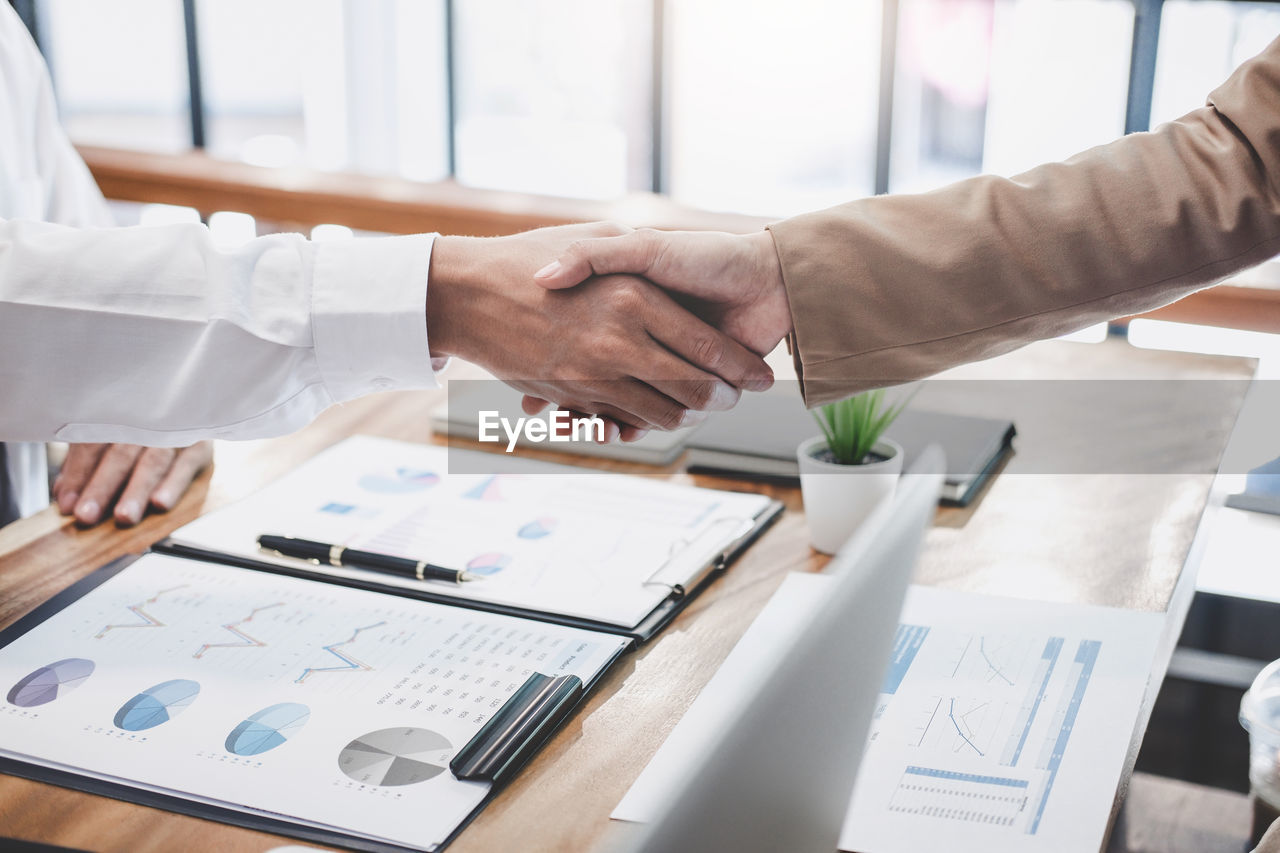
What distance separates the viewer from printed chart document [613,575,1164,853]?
74 cm

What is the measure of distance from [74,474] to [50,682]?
1.25 feet

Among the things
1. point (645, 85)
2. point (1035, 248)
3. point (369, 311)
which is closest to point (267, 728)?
point (369, 311)

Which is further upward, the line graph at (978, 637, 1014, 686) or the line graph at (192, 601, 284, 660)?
the line graph at (192, 601, 284, 660)

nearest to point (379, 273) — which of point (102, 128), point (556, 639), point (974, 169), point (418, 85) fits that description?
point (556, 639)

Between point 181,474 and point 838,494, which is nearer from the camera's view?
point 838,494

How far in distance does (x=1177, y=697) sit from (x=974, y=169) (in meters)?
3.20

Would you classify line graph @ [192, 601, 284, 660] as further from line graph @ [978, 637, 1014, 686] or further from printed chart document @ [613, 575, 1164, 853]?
line graph @ [978, 637, 1014, 686]

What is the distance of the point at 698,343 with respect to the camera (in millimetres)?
1188

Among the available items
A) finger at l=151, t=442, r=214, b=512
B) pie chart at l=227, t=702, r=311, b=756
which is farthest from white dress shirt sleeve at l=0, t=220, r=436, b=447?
pie chart at l=227, t=702, r=311, b=756

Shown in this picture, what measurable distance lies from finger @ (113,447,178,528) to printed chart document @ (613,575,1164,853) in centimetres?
59

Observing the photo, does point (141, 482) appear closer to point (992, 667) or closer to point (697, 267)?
point (697, 267)

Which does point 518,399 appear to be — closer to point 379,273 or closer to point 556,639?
point 379,273

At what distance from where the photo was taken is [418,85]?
19.5ft

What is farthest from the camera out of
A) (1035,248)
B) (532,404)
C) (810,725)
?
(532,404)
